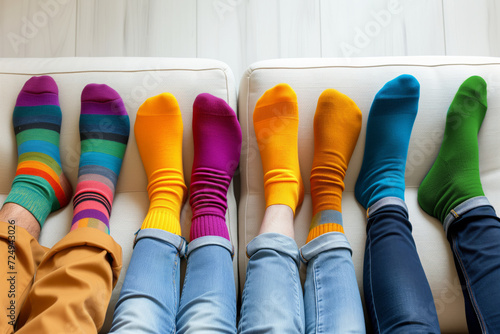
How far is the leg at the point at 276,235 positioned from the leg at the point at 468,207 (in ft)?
1.06

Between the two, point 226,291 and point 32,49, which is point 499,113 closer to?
point 226,291

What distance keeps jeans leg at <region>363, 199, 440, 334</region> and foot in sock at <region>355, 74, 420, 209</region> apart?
95mm

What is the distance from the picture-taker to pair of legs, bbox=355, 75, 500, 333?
706mm

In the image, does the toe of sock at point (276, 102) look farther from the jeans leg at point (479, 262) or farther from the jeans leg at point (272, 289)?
the jeans leg at point (479, 262)

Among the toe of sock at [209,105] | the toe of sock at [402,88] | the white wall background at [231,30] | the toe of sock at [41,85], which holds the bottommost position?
the toe of sock at [209,105]

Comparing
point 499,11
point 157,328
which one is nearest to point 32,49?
point 157,328

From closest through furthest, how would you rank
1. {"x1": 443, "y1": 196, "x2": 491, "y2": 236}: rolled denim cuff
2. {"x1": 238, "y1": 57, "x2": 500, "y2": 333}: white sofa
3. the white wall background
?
{"x1": 443, "y1": 196, "x2": 491, "y2": 236}: rolled denim cuff, {"x1": 238, "y1": 57, "x2": 500, "y2": 333}: white sofa, the white wall background

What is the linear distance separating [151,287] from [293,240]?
296 millimetres

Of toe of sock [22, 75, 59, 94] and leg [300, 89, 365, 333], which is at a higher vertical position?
toe of sock [22, 75, 59, 94]

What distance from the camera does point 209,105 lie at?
96 cm

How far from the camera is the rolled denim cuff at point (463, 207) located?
2.72 ft

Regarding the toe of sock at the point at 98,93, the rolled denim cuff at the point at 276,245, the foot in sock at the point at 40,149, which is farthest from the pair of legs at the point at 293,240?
the foot in sock at the point at 40,149

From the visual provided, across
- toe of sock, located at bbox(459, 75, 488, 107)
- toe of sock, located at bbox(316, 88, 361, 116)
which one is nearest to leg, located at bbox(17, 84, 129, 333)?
toe of sock, located at bbox(316, 88, 361, 116)

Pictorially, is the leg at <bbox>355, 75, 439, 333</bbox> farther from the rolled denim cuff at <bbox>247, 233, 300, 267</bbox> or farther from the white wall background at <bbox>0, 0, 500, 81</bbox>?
the white wall background at <bbox>0, 0, 500, 81</bbox>
